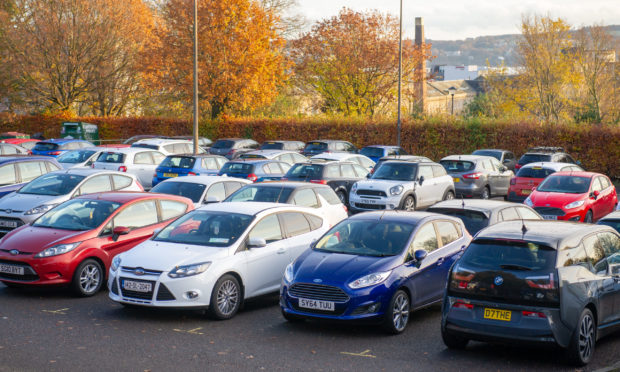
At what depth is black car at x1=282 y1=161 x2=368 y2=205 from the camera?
23047 mm

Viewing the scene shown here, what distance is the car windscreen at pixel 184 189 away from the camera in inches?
658

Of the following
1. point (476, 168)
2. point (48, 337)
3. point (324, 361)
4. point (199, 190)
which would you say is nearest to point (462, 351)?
point (324, 361)

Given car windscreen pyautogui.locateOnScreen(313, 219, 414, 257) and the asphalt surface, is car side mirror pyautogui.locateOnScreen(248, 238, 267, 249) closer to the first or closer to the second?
car windscreen pyautogui.locateOnScreen(313, 219, 414, 257)

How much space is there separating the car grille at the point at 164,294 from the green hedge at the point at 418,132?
101 ft

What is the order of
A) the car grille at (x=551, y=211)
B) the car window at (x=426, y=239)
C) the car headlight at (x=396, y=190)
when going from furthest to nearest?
1. the car headlight at (x=396, y=190)
2. the car grille at (x=551, y=211)
3. the car window at (x=426, y=239)

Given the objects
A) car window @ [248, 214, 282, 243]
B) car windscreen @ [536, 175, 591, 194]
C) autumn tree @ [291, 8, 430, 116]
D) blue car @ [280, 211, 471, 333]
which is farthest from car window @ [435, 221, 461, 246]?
autumn tree @ [291, 8, 430, 116]

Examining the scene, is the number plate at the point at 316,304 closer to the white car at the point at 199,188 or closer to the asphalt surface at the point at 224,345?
the asphalt surface at the point at 224,345

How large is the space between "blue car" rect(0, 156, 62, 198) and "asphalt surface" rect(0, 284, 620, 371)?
806cm

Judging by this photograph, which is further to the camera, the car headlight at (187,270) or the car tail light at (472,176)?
the car tail light at (472,176)

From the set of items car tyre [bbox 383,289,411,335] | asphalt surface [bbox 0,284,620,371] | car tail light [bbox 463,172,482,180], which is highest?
car tail light [bbox 463,172,482,180]

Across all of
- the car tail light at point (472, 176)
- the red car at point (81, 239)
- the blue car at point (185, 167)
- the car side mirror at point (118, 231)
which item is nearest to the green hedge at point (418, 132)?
the car tail light at point (472, 176)

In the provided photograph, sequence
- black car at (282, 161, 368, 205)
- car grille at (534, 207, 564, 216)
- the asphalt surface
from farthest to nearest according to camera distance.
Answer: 1. black car at (282, 161, 368, 205)
2. car grille at (534, 207, 564, 216)
3. the asphalt surface

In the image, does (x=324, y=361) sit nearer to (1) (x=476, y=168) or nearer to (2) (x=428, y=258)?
(2) (x=428, y=258)

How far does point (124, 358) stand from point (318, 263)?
286 cm
